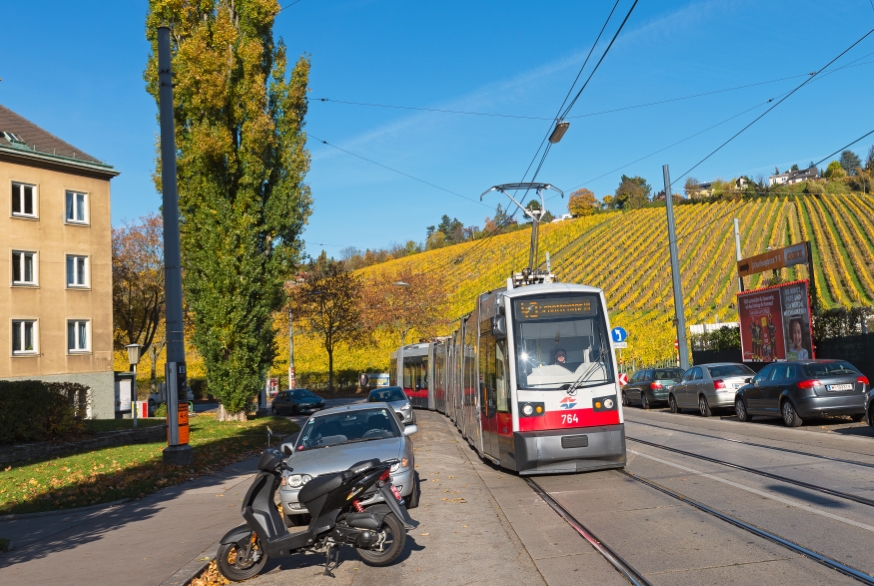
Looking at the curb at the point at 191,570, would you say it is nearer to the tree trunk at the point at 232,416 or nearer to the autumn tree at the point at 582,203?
the tree trunk at the point at 232,416

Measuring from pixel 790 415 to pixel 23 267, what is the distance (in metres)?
28.7

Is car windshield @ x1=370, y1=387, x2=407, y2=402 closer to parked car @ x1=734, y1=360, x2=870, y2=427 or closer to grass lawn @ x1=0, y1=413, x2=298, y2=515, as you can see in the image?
grass lawn @ x1=0, y1=413, x2=298, y2=515

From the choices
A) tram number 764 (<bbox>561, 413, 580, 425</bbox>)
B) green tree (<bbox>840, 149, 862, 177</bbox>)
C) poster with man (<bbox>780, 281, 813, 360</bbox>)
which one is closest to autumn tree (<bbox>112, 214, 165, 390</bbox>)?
poster with man (<bbox>780, 281, 813, 360</bbox>)

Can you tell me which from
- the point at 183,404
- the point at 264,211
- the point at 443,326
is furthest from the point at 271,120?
the point at 443,326

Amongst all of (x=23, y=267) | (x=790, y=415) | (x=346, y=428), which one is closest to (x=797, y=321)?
(x=790, y=415)

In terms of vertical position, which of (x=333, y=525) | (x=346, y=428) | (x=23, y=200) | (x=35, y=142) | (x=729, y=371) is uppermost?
(x=35, y=142)

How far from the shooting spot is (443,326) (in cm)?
7006

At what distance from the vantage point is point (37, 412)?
60.0ft

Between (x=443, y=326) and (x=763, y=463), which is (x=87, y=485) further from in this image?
(x=443, y=326)

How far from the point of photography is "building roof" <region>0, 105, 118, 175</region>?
108ft

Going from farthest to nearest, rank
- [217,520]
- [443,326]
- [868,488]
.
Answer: [443,326] → [217,520] → [868,488]

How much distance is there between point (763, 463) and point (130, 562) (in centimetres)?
931

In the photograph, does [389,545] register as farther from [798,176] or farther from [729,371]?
[798,176]

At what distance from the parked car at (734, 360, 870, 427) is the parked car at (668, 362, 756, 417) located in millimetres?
3867
